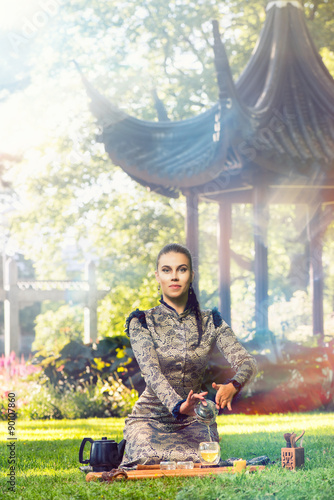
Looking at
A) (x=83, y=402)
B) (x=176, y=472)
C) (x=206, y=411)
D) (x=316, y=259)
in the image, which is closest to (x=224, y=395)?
(x=206, y=411)

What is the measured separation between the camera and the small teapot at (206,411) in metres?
3.53

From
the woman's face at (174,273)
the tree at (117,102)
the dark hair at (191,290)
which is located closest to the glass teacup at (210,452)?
the dark hair at (191,290)

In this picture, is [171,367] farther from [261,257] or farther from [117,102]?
[117,102]

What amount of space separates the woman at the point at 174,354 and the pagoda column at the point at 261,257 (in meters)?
4.99

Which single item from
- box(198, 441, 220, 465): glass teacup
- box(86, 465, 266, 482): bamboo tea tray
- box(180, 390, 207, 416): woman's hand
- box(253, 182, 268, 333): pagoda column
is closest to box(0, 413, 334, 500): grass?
box(86, 465, 266, 482): bamboo tea tray

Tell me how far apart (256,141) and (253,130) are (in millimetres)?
151

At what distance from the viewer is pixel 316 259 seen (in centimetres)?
1113

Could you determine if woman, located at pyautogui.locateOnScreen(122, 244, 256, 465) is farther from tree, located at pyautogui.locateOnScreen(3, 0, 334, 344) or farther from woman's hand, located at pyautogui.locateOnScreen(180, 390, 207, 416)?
tree, located at pyautogui.locateOnScreen(3, 0, 334, 344)

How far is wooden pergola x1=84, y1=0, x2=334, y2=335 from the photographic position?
8898mm

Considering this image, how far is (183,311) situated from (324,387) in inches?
197

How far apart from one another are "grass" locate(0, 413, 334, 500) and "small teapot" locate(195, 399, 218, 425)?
1.05ft

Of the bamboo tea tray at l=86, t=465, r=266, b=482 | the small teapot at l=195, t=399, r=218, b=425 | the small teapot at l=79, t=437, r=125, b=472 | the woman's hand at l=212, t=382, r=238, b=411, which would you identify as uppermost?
the woman's hand at l=212, t=382, r=238, b=411

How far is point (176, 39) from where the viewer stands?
19422 mm

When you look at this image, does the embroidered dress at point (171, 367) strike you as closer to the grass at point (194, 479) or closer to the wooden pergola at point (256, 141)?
the grass at point (194, 479)
